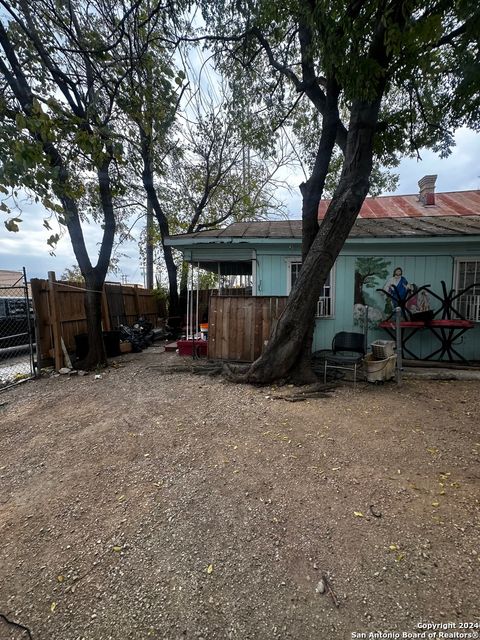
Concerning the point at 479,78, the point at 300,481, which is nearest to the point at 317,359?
the point at 300,481

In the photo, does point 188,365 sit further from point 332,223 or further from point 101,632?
point 101,632

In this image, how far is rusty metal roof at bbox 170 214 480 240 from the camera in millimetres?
5871

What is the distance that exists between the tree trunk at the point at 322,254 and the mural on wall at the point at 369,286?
2192mm

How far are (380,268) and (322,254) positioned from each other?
267 centimetres

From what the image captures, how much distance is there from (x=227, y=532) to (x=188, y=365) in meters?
4.21

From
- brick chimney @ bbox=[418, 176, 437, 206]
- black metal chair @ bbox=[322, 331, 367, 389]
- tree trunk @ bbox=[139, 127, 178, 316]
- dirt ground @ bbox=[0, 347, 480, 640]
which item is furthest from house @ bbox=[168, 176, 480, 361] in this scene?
tree trunk @ bbox=[139, 127, 178, 316]

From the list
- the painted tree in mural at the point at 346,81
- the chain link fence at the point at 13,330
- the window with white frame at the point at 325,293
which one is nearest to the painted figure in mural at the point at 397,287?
the window with white frame at the point at 325,293

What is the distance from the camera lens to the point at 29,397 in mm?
4375

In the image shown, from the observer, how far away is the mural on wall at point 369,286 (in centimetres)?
629

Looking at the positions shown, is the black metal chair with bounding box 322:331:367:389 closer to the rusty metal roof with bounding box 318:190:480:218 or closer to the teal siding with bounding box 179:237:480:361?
the teal siding with bounding box 179:237:480:361

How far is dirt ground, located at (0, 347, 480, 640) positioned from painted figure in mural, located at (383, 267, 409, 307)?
3096mm

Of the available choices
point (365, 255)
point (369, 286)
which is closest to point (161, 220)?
point (365, 255)

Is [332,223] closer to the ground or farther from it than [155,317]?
farther from it

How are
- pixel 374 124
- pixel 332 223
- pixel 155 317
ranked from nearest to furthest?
pixel 374 124, pixel 332 223, pixel 155 317
